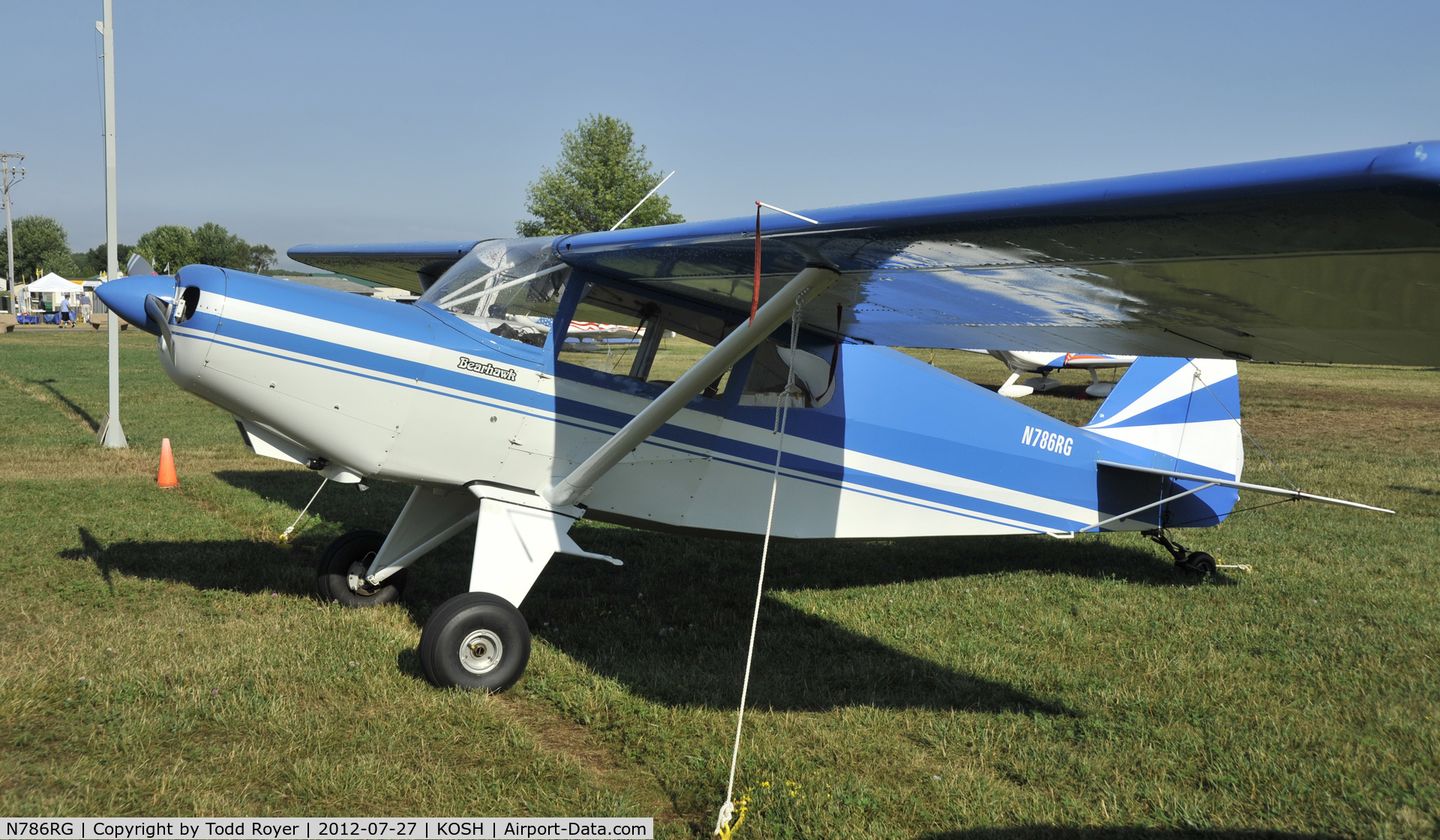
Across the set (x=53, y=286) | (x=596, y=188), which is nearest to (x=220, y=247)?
(x=53, y=286)

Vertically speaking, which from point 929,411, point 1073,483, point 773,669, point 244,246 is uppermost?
point 244,246

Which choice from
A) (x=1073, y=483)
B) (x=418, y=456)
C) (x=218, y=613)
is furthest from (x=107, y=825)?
(x=1073, y=483)

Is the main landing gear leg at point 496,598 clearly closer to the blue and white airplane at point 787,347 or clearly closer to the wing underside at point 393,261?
the blue and white airplane at point 787,347

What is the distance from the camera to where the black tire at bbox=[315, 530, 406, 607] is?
232 inches

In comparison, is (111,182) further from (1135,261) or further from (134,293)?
(1135,261)

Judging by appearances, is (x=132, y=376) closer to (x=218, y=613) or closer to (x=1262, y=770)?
(x=218, y=613)

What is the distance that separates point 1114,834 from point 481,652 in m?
3.10

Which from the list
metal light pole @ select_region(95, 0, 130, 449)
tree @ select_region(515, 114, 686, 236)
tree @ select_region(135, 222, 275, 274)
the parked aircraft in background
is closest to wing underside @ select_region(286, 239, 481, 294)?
metal light pole @ select_region(95, 0, 130, 449)

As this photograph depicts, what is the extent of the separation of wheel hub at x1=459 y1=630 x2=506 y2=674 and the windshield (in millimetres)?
1633

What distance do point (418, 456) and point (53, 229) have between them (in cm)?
12645

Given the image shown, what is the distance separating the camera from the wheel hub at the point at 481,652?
15.2 ft

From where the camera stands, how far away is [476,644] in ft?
15.3

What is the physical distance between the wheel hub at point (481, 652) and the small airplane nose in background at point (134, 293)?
227 cm

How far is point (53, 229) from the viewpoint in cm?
10325
